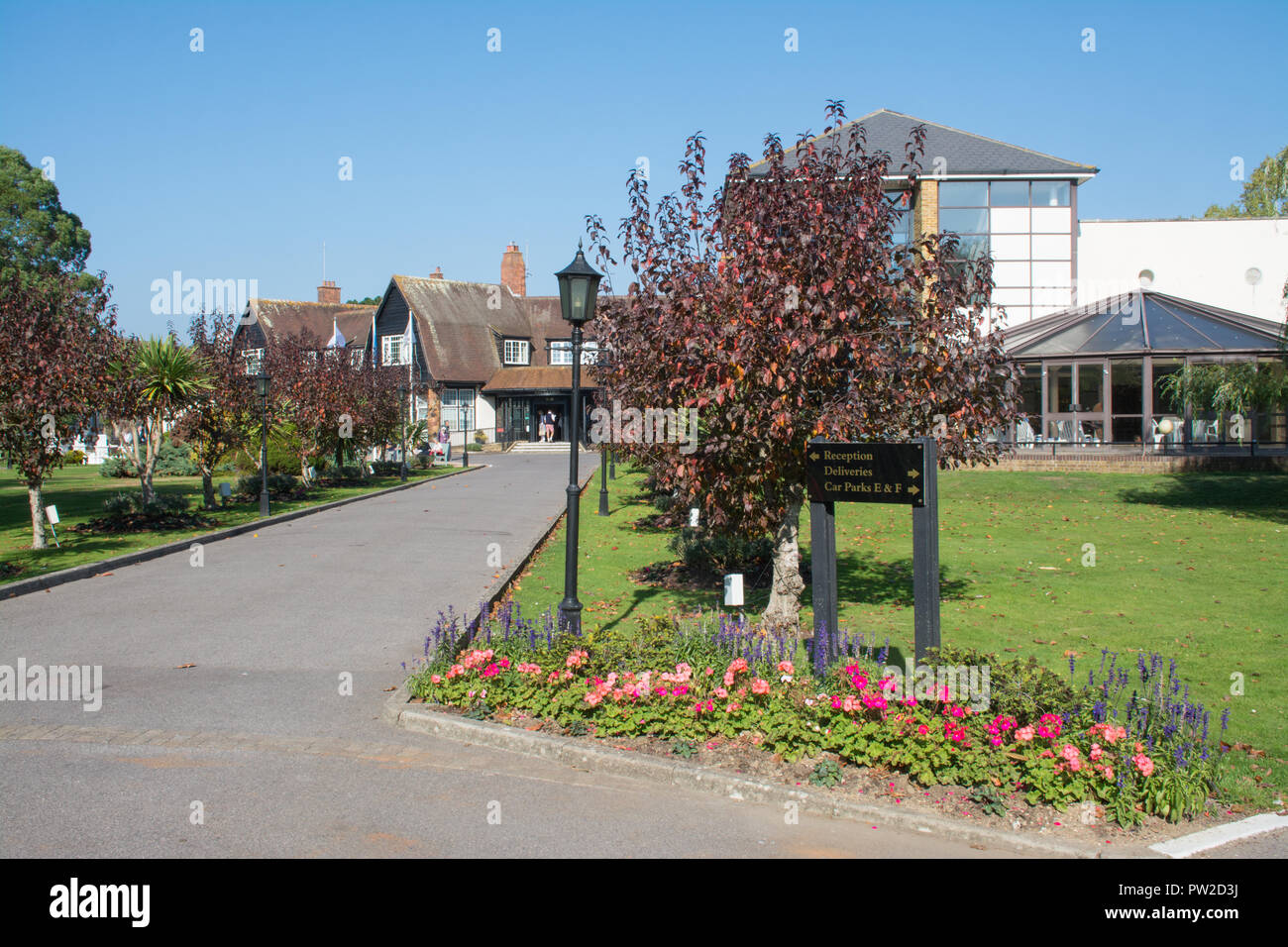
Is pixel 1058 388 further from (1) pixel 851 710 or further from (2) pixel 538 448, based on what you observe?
(2) pixel 538 448

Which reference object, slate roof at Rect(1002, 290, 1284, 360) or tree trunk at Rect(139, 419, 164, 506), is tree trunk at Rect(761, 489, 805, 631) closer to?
tree trunk at Rect(139, 419, 164, 506)

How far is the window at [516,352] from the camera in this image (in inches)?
2323

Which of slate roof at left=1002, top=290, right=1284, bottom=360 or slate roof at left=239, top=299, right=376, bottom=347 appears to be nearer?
slate roof at left=1002, top=290, right=1284, bottom=360

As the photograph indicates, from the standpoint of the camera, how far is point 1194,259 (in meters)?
36.1

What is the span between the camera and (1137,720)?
559cm

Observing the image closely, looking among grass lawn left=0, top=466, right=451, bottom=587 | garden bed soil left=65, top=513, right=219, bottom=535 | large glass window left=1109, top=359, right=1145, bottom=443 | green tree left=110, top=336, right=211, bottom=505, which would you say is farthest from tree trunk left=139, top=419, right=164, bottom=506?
large glass window left=1109, top=359, right=1145, bottom=443

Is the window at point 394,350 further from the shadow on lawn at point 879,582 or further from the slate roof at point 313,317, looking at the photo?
the shadow on lawn at point 879,582

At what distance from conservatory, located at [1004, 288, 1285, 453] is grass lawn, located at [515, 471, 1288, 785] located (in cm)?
589

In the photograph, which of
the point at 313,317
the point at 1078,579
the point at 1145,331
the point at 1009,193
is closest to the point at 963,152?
the point at 1009,193

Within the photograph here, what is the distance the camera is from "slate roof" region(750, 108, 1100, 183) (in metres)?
33.1

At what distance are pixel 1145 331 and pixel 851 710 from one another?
27.9 m

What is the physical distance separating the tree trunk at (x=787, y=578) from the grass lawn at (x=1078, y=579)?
804mm
